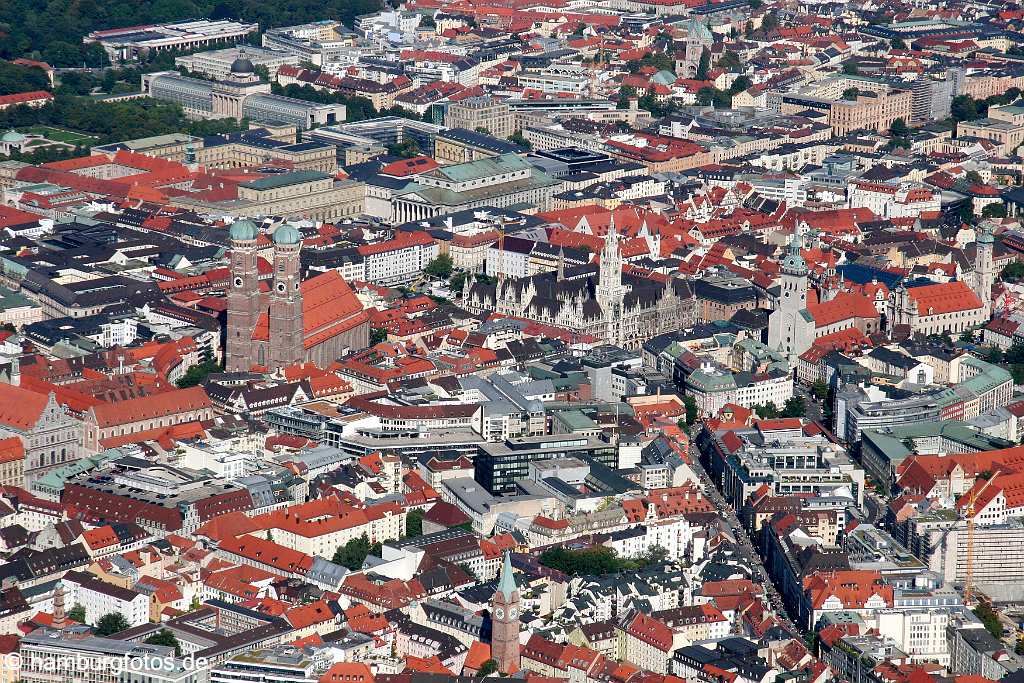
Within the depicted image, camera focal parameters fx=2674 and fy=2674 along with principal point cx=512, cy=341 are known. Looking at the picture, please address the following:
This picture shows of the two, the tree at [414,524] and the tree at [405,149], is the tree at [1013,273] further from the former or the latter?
the tree at [414,524]

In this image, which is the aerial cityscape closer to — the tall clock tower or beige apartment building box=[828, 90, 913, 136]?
the tall clock tower

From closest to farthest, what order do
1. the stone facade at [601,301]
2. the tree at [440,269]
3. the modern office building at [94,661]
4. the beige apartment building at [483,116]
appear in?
the modern office building at [94,661]
the stone facade at [601,301]
the tree at [440,269]
the beige apartment building at [483,116]

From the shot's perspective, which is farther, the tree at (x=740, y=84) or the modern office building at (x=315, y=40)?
the modern office building at (x=315, y=40)

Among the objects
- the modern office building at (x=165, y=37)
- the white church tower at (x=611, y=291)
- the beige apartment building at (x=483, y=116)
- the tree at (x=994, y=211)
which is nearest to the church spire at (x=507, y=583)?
the white church tower at (x=611, y=291)

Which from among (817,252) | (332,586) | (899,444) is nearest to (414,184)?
(817,252)

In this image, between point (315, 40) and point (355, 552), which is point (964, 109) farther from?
point (355, 552)

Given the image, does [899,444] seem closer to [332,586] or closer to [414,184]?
[332,586]
